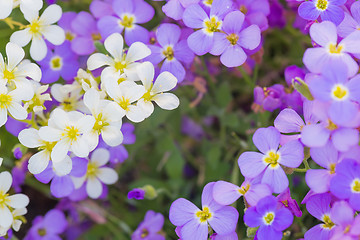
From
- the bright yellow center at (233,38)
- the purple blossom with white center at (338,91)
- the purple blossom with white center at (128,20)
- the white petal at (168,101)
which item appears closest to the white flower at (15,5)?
the purple blossom with white center at (128,20)

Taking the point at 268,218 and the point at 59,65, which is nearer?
the point at 268,218

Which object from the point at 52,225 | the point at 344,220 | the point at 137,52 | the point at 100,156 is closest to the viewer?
the point at 344,220

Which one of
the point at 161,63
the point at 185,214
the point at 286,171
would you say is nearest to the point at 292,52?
the point at 161,63

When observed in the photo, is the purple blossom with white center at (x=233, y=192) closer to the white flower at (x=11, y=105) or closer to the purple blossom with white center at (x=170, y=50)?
the purple blossom with white center at (x=170, y=50)

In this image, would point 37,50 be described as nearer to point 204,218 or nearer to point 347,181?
point 204,218

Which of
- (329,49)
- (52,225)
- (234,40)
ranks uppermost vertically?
(329,49)

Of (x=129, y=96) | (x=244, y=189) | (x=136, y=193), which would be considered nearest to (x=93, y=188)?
(x=136, y=193)

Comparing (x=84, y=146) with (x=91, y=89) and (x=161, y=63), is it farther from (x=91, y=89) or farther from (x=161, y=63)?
(x=161, y=63)

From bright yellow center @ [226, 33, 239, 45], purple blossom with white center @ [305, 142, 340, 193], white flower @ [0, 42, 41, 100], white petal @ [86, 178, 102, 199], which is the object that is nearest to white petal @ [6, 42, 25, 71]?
white flower @ [0, 42, 41, 100]
